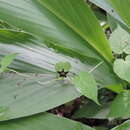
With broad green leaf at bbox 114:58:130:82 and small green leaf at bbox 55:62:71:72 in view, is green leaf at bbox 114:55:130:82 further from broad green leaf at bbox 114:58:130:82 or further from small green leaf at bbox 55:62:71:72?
small green leaf at bbox 55:62:71:72

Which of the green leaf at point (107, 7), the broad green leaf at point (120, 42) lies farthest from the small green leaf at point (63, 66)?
the green leaf at point (107, 7)

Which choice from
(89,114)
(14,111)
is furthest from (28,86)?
(89,114)

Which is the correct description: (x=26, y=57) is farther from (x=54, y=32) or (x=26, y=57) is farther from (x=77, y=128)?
(x=77, y=128)

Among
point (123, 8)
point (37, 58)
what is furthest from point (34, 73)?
point (123, 8)

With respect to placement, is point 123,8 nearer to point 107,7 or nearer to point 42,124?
point 107,7

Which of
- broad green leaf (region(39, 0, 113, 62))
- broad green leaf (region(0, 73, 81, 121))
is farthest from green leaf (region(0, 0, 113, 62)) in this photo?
broad green leaf (region(0, 73, 81, 121))

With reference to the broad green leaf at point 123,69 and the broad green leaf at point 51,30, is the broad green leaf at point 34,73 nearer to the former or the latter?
the broad green leaf at point 51,30
